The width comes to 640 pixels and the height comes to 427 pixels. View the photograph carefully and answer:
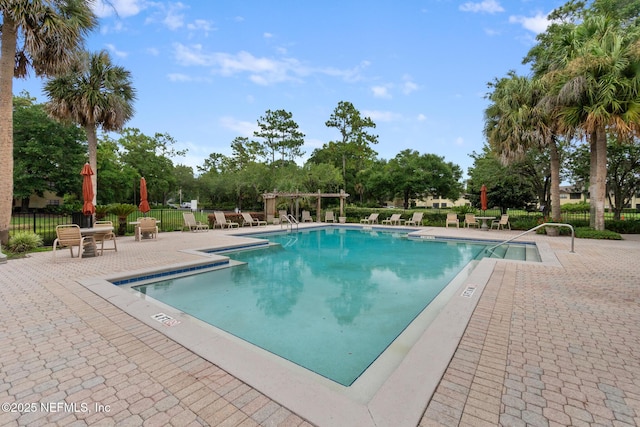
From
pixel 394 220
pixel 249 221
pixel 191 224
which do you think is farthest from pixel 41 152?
pixel 394 220

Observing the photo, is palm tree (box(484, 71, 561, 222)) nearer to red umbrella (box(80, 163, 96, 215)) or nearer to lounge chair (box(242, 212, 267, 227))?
lounge chair (box(242, 212, 267, 227))

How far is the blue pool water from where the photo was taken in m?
3.64

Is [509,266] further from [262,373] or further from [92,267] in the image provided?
[92,267]

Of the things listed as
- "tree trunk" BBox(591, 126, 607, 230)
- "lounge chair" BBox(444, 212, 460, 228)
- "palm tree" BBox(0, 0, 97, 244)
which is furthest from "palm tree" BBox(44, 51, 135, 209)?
"tree trunk" BBox(591, 126, 607, 230)

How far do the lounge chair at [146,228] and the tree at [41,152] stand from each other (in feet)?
57.9

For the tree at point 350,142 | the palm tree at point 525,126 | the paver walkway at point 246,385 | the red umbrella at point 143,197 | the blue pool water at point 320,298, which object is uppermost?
the tree at point 350,142

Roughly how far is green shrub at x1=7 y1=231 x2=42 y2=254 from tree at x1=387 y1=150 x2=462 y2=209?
26.0 metres

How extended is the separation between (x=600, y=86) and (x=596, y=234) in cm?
551

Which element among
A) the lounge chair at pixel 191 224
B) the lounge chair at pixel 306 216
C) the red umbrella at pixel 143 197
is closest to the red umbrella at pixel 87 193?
the red umbrella at pixel 143 197

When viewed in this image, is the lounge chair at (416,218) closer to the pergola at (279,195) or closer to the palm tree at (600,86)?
the pergola at (279,195)

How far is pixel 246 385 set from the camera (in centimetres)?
231

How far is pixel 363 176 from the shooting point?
32.3 metres

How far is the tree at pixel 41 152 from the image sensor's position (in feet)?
71.7

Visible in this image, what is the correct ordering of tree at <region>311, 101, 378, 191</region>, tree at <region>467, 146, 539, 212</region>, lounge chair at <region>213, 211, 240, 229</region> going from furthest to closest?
1. tree at <region>311, 101, 378, 191</region>
2. tree at <region>467, 146, 539, 212</region>
3. lounge chair at <region>213, 211, 240, 229</region>
